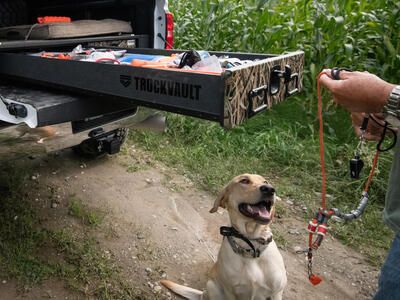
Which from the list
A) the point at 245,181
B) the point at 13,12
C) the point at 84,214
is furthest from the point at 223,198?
the point at 13,12

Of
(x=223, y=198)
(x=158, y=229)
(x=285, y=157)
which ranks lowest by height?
(x=158, y=229)

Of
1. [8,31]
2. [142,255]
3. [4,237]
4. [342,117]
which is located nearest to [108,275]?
[142,255]

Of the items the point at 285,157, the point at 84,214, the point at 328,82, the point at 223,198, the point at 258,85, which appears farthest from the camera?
the point at 285,157

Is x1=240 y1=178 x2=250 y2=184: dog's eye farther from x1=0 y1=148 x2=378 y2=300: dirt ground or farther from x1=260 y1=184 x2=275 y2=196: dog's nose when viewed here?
x1=0 y1=148 x2=378 y2=300: dirt ground

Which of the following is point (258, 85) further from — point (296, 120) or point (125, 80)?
point (296, 120)

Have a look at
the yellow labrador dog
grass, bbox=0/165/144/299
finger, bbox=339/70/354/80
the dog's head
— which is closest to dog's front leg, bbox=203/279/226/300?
the yellow labrador dog

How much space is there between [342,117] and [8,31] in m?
3.61

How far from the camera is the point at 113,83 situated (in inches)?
74.0

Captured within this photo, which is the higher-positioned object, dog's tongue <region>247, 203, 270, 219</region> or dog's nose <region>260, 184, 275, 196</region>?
dog's nose <region>260, 184, 275, 196</region>

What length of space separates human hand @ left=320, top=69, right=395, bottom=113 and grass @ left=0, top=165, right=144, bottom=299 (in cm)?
167

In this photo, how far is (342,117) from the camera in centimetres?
467

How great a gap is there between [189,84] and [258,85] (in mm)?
314

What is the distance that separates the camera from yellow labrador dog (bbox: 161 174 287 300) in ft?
6.77

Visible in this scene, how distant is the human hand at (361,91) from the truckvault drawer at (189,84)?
336 mm
